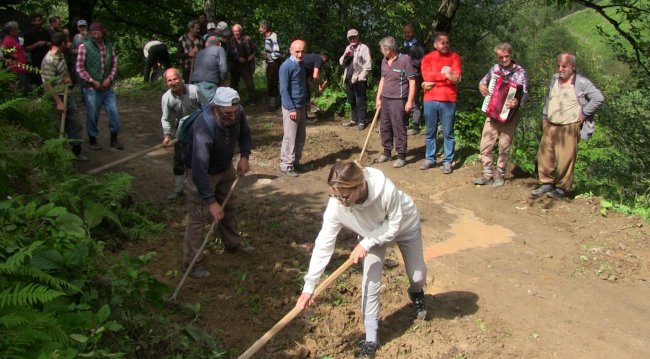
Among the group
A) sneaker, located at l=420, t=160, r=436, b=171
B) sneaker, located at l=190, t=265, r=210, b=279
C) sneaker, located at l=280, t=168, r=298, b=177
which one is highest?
sneaker, located at l=420, t=160, r=436, b=171

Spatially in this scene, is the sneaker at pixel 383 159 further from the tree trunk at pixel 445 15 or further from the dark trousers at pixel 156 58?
the dark trousers at pixel 156 58

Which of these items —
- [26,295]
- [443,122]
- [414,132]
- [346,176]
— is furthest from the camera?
[414,132]

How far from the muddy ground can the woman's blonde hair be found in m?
1.74

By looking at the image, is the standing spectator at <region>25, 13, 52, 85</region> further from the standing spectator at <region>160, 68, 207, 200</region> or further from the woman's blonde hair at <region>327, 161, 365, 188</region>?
the woman's blonde hair at <region>327, 161, 365, 188</region>

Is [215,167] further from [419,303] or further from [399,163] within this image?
[399,163]

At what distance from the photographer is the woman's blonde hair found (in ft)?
12.9

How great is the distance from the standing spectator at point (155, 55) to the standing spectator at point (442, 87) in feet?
28.2

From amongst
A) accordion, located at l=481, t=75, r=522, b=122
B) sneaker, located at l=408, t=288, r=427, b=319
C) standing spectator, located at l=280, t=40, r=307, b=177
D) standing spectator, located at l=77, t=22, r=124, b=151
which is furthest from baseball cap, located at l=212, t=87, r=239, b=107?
accordion, located at l=481, t=75, r=522, b=122

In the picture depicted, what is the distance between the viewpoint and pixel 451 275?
618 cm

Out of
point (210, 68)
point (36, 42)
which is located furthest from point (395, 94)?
point (36, 42)

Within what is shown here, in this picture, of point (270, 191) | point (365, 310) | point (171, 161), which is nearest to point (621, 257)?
point (365, 310)

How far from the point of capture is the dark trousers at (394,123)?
366 inches

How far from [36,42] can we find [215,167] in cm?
803

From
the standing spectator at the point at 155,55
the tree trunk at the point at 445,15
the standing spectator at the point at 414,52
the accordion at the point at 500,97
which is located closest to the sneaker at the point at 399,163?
the standing spectator at the point at 414,52
